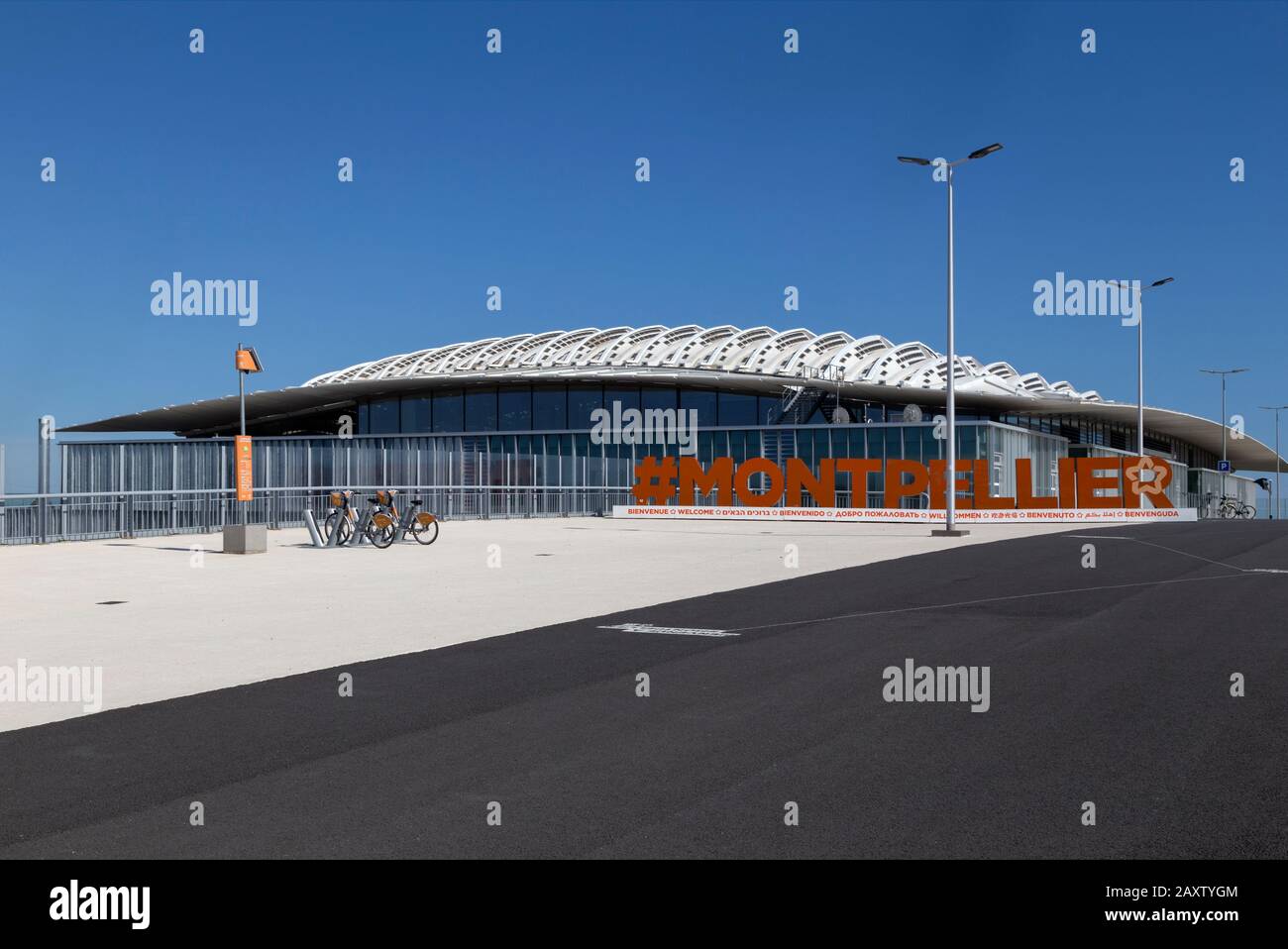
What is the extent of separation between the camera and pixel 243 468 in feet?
70.8

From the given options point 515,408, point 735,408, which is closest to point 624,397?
point 735,408

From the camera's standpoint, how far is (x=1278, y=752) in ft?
19.7

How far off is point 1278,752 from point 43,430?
25647 mm

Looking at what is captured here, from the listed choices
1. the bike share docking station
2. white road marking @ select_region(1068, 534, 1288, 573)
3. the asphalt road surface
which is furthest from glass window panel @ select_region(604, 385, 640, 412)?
the asphalt road surface

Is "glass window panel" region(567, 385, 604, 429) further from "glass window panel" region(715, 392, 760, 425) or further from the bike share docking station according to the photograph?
the bike share docking station

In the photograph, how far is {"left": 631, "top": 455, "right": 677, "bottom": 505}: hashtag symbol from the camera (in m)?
46.3

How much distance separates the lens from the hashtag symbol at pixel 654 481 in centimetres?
Answer: 4631

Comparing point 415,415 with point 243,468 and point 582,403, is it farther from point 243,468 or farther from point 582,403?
point 243,468

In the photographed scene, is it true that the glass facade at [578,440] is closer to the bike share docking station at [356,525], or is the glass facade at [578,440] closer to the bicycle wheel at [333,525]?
the bicycle wheel at [333,525]

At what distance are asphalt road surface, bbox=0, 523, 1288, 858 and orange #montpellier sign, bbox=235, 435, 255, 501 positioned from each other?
41.9 ft

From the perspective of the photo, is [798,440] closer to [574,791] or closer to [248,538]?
[248,538]

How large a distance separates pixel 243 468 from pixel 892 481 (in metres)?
28.4

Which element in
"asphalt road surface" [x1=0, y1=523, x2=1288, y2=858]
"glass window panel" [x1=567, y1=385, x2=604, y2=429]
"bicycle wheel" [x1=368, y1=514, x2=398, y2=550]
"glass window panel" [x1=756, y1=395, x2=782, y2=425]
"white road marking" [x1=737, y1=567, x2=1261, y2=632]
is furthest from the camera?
"glass window panel" [x1=567, y1=385, x2=604, y2=429]
